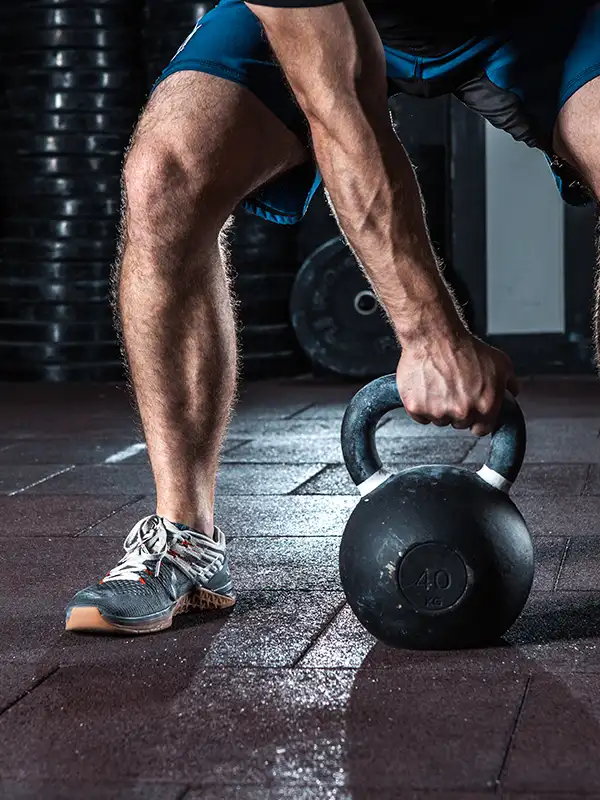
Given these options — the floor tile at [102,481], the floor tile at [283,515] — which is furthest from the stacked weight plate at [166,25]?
the floor tile at [283,515]

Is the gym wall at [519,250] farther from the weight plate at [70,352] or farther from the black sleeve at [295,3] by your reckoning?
the black sleeve at [295,3]

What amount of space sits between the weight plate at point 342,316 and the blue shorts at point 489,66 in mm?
3355

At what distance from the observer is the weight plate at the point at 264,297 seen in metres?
5.64

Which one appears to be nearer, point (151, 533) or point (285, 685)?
point (285, 685)

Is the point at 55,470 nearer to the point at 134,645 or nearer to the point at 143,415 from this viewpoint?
the point at 143,415

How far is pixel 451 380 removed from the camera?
159 centimetres

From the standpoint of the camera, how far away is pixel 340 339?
5512mm

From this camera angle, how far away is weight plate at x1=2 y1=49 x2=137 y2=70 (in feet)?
18.5

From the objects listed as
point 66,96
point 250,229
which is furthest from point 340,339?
point 66,96

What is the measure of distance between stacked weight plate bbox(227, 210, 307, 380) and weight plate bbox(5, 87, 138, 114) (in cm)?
72

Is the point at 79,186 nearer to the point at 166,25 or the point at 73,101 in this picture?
the point at 73,101

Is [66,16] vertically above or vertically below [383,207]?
above

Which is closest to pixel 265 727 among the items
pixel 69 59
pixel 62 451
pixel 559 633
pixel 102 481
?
pixel 559 633

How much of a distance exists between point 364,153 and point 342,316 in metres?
3.91
